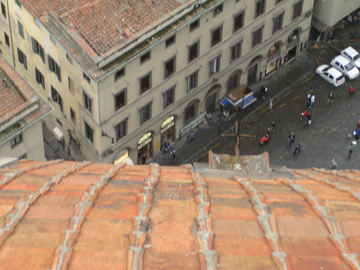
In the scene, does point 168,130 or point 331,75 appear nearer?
point 168,130

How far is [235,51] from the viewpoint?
218 feet

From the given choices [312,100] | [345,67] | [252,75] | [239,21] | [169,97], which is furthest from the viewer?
[345,67]

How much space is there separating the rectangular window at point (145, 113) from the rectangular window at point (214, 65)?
9.21 meters

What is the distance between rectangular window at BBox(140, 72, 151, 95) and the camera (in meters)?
56.2

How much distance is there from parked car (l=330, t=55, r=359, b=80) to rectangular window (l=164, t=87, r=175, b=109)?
84.1ft

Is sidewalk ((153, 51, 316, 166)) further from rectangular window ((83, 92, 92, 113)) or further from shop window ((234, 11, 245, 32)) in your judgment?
rectangular window ((83, 92, 92, 113))

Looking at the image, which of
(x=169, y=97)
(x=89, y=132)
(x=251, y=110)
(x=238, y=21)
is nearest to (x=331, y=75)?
(x=251, y=110)

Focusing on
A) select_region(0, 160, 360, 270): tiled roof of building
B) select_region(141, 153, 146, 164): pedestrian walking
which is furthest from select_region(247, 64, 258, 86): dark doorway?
select_region(0, 160, 360, 270): tiled roof of building

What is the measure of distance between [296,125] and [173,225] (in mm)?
50819

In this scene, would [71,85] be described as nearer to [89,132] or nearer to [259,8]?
[89,132]

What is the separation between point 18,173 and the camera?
30266mm

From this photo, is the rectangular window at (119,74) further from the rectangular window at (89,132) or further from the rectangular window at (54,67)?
the rectangular window at (54,67)

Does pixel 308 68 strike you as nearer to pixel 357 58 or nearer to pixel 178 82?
pixel 357 58

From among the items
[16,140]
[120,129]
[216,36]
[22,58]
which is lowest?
[16,140]
